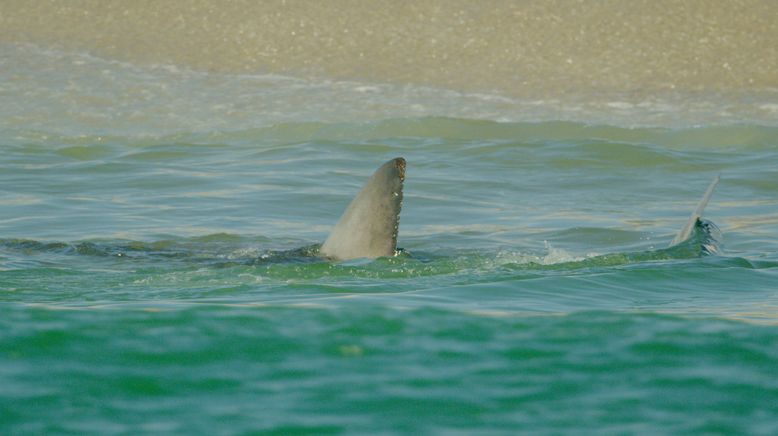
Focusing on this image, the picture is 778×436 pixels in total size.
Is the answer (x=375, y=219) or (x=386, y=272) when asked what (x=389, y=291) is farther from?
(x=375, y=219)

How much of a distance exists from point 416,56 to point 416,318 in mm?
12933

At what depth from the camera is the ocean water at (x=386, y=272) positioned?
13.3 feet

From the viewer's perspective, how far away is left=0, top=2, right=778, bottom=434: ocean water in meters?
4.07

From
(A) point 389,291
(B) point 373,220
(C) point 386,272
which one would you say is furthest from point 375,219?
(A) point 389,291

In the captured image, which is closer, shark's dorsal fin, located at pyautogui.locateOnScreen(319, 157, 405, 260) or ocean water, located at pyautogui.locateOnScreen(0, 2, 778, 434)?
ocean water, located at pyautogui.locateOnScreen(0, 2, 778, 434)

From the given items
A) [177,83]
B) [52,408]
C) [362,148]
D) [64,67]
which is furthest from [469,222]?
[64,67]

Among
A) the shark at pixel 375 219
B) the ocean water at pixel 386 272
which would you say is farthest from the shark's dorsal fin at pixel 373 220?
the ocean water at pixel 386 272

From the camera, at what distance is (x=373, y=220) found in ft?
20.7

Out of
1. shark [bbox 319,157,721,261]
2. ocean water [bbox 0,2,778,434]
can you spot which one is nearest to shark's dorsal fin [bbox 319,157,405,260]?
shark [bbox 319,157,721,261]

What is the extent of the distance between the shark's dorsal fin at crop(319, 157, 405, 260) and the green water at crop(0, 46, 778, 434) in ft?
0.47

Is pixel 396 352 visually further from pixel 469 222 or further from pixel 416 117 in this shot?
pixel 416 117

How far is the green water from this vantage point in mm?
4035

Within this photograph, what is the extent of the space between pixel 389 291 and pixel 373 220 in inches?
28.3

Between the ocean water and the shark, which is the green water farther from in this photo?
the shark
